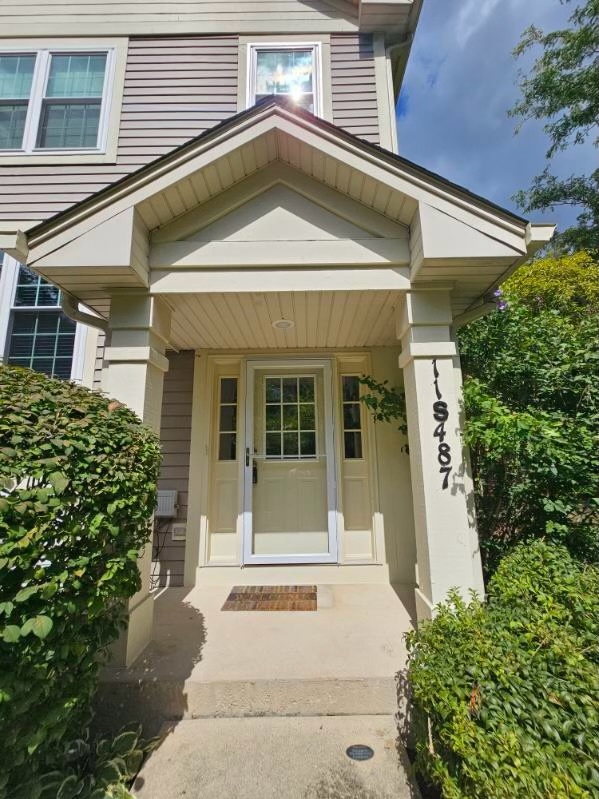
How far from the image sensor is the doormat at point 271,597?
3416mm

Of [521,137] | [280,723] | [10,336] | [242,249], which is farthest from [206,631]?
[521,137]

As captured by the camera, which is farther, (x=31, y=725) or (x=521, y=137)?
(x=521, y=137)

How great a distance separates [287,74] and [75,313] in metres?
4.16

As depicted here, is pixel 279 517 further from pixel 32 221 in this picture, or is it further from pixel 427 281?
pixel 32 221

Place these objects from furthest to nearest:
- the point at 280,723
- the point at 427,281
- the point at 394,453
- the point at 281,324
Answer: the point at 394,453
the point at 281,324
the point at 427,281
the point at 280,723

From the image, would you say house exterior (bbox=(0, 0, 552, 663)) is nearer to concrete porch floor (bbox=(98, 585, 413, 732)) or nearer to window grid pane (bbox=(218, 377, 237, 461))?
window grid pane (bbox=(218, 377, 237, 461))

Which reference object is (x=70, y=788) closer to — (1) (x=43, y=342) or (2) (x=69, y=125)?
(1) (x=43, y=342)

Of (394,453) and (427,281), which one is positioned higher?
(427,281)

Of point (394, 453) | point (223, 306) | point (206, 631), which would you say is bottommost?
Answer: point (206, 631)

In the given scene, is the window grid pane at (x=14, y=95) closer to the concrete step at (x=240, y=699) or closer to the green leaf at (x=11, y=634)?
the green leaf at (x=11, y=634)

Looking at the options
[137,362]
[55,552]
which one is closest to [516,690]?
[55,552]

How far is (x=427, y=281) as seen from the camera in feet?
9.39

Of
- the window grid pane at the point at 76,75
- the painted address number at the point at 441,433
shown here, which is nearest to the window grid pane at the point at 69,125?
the window grid pane at the point at 76,75

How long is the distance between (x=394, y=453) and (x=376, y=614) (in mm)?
1635
